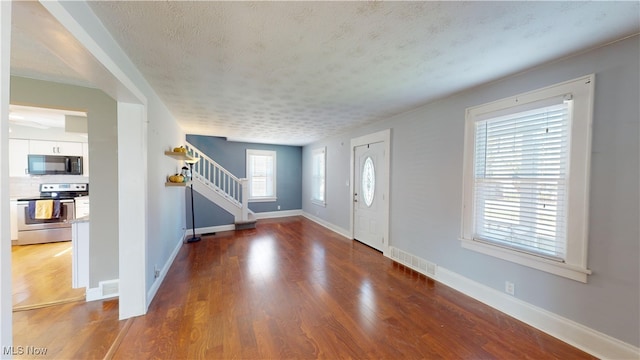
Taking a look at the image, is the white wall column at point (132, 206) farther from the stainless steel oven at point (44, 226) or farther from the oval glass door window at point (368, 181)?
the stainless steel oven at point (44, 226)

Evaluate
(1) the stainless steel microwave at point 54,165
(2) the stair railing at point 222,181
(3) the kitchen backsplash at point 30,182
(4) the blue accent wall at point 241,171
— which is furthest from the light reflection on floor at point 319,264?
(3) the kitchen backsplash at point 30,182

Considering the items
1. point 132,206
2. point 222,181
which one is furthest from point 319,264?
point 222,181

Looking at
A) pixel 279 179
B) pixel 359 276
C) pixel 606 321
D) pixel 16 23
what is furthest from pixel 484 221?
pixel 279 179

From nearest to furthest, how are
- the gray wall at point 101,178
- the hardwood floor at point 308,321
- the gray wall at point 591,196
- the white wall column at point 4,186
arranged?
1. the white wall column at point 4,186
2. the gray wall at point 591,196
3. the hardwood floor at point 308,321
4. the gray wall at point 101,178

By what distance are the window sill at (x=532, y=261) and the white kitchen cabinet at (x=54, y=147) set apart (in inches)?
280

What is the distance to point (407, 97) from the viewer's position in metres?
2.79

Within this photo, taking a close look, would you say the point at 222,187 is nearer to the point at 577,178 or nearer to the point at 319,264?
the point at 319,264

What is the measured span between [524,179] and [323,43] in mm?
2220

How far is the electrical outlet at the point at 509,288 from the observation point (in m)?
2.20

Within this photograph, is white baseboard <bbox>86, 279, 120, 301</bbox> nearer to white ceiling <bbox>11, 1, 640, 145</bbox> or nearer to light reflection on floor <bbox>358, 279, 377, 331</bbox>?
white ceiling <bbox>11, 1, 640, 145</bbox>

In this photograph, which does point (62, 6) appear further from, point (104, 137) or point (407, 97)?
point (407, 97)

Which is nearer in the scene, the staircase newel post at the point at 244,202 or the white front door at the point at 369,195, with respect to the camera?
the white front door at the point at 369,195

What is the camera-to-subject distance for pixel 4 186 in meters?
0.83

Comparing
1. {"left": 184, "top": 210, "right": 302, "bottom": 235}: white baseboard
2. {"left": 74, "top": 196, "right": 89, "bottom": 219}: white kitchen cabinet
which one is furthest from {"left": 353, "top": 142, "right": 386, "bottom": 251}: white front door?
{"left": 74, "top": 196, "right": 89, "bottom": 219}: white kitchen cabinet
